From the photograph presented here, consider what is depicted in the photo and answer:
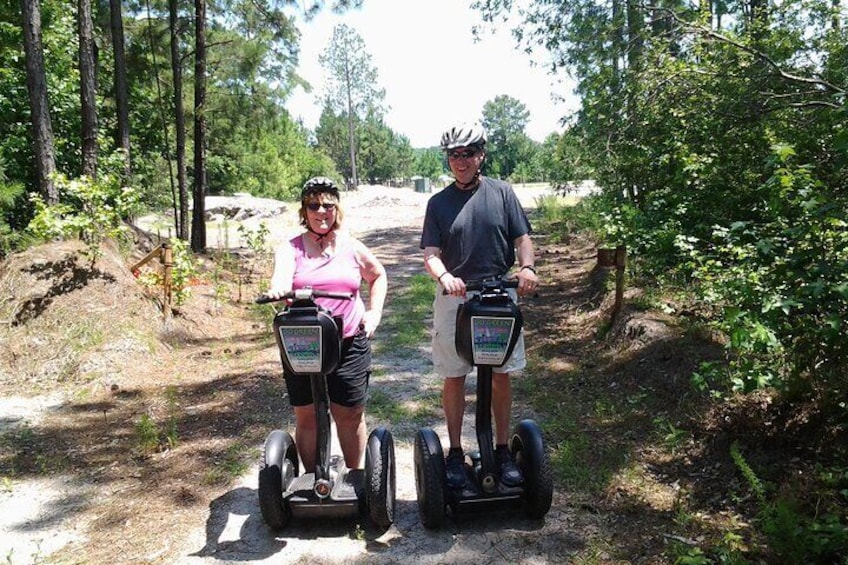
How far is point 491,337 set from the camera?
287 cm

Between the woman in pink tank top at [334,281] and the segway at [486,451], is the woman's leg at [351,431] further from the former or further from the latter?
the segway at [486,451]

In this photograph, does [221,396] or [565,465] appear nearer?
[565,465]

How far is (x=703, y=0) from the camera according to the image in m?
6.32

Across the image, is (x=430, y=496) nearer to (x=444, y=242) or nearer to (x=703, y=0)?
(x=444, y=242)

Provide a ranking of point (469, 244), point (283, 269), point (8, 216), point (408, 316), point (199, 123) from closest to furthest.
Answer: point (283, 269) → point (469, 244) → point (8, 216) → point (408, 316) → point (199, 123)

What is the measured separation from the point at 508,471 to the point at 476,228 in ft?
4.20

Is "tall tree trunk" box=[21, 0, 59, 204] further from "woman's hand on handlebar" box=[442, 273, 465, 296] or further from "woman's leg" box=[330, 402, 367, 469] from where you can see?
"woman's hand on handlebar" box=[442, 273, 465, 296]

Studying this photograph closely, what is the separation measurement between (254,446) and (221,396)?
1.23 m

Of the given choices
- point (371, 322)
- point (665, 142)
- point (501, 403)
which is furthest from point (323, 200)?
point (665, 142)

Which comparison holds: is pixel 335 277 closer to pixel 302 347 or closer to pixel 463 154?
pixel 302 347

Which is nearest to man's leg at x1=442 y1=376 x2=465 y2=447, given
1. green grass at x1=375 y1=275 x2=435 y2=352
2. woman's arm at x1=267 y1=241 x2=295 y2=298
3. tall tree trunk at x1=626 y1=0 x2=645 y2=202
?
woman's arm at x1=267 y1=241 x2=295 y2=298

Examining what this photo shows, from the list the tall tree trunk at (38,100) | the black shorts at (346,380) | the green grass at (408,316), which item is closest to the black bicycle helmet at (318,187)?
the black shorts at (346,380)

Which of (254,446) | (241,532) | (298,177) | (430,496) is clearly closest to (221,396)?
(254,446)

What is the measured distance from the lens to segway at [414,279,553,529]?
286cm
